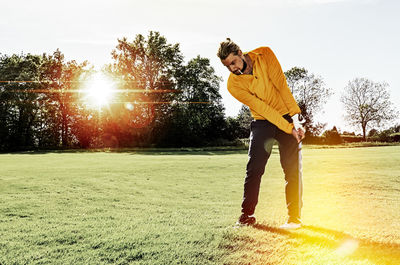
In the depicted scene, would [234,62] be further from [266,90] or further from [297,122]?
[297,122]

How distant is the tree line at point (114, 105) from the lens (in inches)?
1987

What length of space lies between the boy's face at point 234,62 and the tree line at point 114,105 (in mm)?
44010

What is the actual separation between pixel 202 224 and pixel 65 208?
2643 millimetres

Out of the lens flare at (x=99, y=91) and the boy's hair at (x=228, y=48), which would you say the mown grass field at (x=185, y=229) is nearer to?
the boy's hair at (x=228, y=48)

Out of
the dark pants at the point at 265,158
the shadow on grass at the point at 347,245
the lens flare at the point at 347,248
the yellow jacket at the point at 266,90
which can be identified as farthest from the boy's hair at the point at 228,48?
the lens flare at the point at 347,248

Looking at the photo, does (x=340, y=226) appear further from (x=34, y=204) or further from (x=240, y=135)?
(x=240, y=135)

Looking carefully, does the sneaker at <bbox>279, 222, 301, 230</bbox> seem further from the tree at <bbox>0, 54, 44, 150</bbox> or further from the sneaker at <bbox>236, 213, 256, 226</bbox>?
the tree at <bbox>0, 54, 44, 150</bbox>

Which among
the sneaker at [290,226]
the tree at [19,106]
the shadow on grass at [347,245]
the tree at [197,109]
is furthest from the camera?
the tree at [197,109]

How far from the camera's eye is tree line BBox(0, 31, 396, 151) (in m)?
50.5

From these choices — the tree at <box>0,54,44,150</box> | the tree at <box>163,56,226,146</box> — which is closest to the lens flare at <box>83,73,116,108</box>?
the tree at <box>0,54,44,150</box>

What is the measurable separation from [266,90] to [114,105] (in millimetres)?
50502

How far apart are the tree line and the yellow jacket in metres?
43.8

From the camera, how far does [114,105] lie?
52.5 metres

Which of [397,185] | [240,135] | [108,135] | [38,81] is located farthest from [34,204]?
[240,135]
